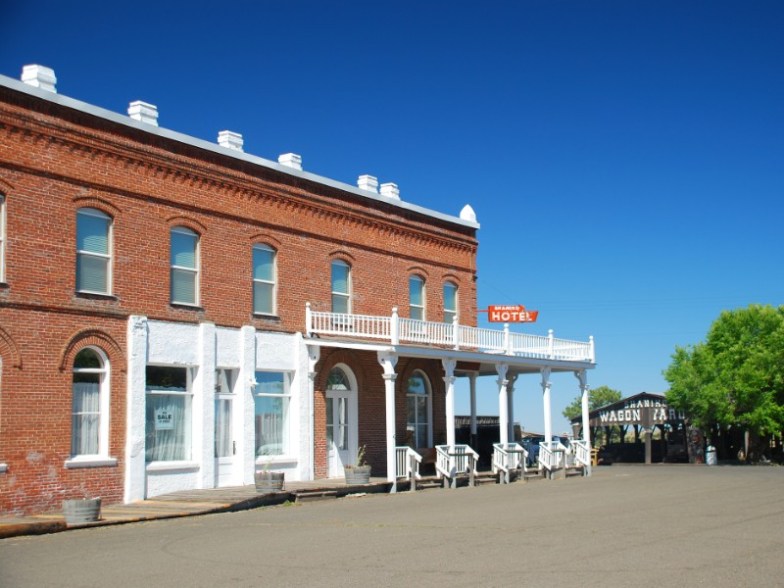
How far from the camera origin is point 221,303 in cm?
2353

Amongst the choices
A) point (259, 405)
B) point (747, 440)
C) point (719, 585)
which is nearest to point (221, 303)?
point (259, 405)

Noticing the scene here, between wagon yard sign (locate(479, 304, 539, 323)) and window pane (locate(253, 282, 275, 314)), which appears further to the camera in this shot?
wagon yard sign (locate(479, 304, 539, 323))

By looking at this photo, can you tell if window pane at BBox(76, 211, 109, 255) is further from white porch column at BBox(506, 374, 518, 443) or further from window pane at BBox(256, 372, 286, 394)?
white porch column at BBox(506, 374, 518, 443)

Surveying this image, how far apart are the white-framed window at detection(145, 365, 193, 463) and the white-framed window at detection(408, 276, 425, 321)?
356 inches

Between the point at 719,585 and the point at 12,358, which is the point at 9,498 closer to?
the point at 12,358

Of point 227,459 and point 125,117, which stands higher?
point 125,117

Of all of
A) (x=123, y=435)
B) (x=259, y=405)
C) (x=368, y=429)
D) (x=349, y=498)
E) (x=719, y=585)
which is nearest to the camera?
(x=719, y=585)

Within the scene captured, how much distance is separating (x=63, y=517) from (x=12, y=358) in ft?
10.3

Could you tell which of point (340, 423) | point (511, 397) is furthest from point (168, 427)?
point (511, 397)

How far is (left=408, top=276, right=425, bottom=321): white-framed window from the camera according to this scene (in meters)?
30.1

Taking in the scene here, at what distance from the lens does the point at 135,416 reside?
21031 millimetres

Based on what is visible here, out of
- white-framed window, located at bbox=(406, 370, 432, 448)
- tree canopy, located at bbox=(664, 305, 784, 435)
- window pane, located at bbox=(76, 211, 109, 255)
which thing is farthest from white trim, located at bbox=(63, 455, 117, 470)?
tree canopy, located at bbox=(664, 305, 784, 435)

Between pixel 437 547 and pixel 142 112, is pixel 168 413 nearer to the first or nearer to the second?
pixel 142 112

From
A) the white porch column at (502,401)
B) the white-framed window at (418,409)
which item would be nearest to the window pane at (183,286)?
the white-framed window at (418,409)
